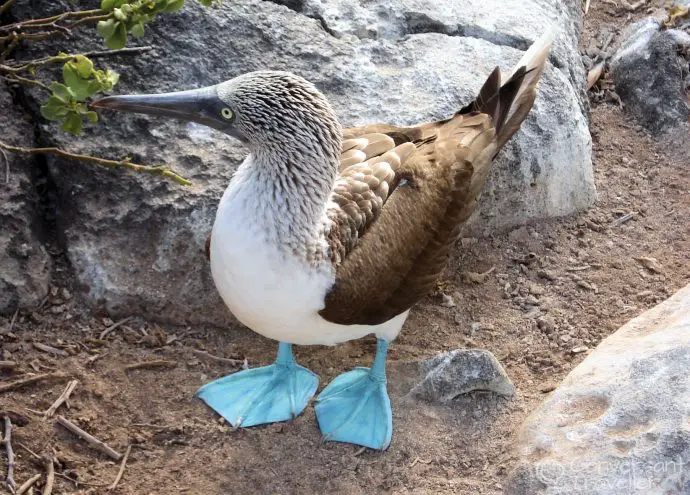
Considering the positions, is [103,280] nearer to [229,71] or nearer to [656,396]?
[229,71]

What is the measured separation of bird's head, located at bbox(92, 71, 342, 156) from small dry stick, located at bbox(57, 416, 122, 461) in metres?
1.36

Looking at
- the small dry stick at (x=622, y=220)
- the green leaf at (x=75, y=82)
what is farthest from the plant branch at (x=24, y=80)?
the small dry stick at (x=622, y=220)

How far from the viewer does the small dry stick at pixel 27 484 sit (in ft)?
11.5

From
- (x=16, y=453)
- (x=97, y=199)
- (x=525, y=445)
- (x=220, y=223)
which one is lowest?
(x=16, y=453)

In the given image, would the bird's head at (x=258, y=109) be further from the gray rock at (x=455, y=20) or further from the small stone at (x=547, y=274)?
the small stone at (x=547, y=274)

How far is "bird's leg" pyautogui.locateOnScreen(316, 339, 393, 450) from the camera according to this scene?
405 centimetres

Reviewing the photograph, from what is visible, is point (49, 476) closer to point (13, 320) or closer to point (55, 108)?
point (13, 320)

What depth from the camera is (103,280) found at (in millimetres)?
4410

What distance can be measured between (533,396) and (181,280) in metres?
1.80

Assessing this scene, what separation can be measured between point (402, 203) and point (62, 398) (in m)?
1.71

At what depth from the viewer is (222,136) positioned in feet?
15.4

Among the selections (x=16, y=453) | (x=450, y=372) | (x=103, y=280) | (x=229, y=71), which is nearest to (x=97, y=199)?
(x=103, y=280)

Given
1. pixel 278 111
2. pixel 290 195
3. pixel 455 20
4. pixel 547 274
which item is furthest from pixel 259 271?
pixel 455 20

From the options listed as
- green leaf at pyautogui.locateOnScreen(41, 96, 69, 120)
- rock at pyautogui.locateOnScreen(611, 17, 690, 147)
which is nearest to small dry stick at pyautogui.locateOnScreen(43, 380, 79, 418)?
green leaf at pyautogui.locateOnScreen(41, 96, 69, 120)
